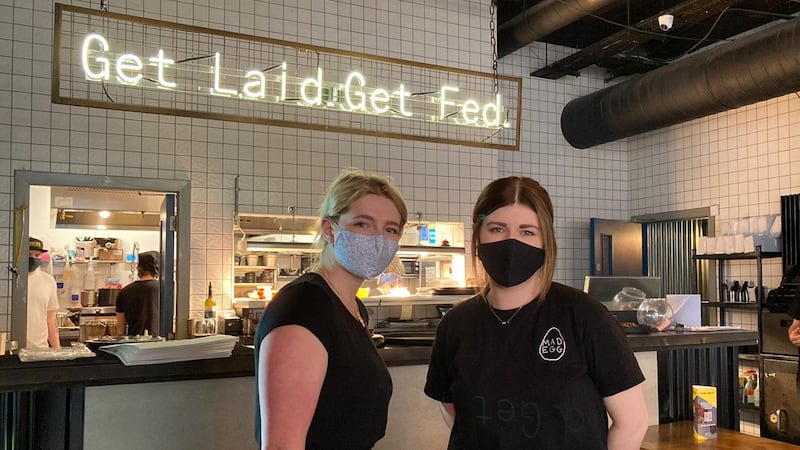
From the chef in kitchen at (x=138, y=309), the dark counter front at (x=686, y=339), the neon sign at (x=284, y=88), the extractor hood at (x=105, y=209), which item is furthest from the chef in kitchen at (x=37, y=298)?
the dark counter front at (x=686, y=339)

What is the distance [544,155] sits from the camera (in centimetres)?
827

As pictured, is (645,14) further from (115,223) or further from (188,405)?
(115,223)

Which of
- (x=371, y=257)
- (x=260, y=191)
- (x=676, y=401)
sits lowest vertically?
(x=676, y=401)

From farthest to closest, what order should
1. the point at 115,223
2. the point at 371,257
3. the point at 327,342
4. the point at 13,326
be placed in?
the point at 115,223, the point at 13,326, the point at 371,257, the point at 327,342

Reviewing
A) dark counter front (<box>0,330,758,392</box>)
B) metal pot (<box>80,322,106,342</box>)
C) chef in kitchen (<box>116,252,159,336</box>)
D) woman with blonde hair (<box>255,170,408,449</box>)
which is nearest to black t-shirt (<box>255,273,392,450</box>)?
woman with blonde hair (<box>255,170,408,449</box>)

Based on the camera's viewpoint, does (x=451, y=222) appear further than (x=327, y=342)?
Yes

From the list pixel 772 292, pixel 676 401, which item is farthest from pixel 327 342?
pixel 772 292

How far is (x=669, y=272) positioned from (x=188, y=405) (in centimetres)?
703

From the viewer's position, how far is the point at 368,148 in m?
6.70

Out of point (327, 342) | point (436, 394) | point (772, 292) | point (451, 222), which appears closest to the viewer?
point (327, 342)

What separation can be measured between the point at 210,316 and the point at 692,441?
404 centimetres

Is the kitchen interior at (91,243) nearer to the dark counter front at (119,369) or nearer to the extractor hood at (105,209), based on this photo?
the extractor hood at (105,209)

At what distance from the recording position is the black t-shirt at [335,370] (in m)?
1.53

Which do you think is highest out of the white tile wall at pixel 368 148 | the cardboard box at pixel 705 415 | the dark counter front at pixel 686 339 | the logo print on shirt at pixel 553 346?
the white tile wall at pixel 368 148
